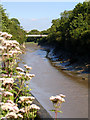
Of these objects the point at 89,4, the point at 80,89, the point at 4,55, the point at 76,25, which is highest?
the point at 89,4

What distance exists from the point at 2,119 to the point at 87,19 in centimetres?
2569

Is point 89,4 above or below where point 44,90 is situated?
above

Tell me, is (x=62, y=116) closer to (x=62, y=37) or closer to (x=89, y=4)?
(x=89, y=4)

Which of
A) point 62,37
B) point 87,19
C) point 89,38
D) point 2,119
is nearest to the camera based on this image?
point 2,119

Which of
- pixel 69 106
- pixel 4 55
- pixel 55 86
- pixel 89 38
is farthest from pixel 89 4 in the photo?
pixel 4 55

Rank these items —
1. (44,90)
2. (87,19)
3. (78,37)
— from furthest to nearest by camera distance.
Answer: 1. (87,19)
2. (78,37)
3. (44,90)

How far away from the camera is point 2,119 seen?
3.62 m

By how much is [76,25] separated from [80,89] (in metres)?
15.8

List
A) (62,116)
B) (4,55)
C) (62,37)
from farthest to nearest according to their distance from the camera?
(62,37)
(62,116)
(4,55)

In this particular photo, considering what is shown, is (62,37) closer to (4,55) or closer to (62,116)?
(62,116)

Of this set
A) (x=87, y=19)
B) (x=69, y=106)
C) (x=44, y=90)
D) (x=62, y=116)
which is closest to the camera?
(x=62, y=116)

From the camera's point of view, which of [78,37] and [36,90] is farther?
[78,37]

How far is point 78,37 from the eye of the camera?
82.5ft

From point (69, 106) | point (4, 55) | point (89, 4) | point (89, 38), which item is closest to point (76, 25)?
point (89, 4)
